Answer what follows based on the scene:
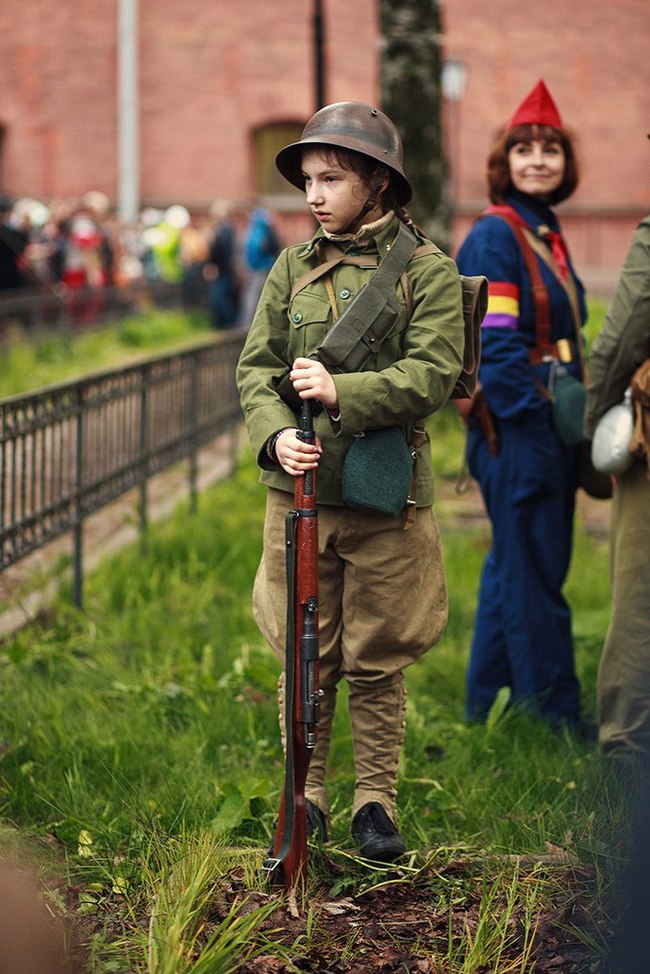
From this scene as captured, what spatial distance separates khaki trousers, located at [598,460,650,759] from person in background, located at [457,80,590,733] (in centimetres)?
45

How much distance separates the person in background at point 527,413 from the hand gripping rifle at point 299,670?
173 centimetres

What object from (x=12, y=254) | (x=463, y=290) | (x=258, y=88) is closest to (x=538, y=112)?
(x=463, y=290)

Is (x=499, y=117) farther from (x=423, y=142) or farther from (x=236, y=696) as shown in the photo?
(x=236, y=696)

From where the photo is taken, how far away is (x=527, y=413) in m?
5.40

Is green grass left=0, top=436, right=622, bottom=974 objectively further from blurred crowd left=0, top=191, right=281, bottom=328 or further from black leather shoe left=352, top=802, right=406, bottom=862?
blurred crowd left=0, top=191, right=281, bottom=328

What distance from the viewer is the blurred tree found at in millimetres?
11805

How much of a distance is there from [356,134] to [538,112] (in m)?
1.65

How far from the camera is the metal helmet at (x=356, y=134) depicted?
12.8 ft

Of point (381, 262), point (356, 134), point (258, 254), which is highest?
point (356, 134)

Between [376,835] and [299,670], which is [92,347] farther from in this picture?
[299,670]

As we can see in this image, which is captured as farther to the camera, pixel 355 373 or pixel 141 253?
pixel 141 253

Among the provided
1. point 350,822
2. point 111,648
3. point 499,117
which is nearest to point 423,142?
point 111,648

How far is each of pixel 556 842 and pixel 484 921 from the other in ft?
2.32

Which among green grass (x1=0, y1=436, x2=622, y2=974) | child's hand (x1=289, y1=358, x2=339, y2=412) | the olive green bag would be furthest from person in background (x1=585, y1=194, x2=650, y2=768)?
child's hand (x1=289, y1=358, x2=339, y2=412)
